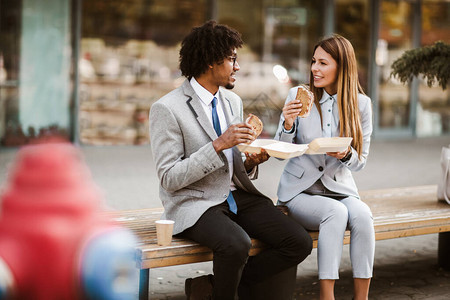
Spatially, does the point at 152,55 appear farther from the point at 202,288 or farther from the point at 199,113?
the point at 202,288

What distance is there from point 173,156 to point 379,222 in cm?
144

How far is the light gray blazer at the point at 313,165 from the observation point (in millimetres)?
4168

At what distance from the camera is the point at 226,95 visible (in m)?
3.96

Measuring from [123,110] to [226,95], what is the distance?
8331 mm

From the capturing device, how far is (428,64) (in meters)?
5.29

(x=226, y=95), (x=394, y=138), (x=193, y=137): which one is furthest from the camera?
(x=394, y=138)

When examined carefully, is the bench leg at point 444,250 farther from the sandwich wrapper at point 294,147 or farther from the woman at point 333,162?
the sandwich wrapper at point 294,147

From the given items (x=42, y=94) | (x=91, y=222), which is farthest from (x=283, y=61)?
(x=91, y=222)

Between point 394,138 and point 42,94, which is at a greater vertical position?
point 42,94

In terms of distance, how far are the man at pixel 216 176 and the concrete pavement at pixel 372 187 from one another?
478mm

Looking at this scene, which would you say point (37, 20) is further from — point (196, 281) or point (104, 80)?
point (196, 281)

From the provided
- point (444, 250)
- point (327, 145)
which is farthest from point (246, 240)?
point (444, 250)

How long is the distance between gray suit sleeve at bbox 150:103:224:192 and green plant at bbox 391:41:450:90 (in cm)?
238

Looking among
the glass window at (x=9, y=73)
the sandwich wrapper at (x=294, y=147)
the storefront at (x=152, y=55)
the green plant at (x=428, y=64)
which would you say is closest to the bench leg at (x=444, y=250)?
the green plant at (x=428, y=64)
